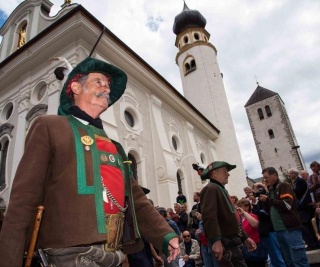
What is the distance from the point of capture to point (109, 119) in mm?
9734

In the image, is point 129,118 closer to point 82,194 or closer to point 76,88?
point 76,88

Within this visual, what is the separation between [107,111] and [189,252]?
561 cm

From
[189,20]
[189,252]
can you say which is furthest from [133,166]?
[189,20]

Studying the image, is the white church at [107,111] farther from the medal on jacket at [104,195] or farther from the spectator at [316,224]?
the medal on jacket at [104,195]

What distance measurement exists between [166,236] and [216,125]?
20.6 metres

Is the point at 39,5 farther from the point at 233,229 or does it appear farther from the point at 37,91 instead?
the point at 233,229

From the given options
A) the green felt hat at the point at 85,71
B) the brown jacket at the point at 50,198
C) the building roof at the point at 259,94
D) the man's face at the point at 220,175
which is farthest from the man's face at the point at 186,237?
the building roof at the point at 259,94

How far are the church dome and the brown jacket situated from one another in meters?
26.3

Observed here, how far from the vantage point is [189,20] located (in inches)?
1019

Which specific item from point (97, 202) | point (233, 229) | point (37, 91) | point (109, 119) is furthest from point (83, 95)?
point (37, 91)

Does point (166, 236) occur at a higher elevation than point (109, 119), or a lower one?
lower

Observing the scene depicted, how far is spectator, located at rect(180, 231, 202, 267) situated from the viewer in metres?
6.49

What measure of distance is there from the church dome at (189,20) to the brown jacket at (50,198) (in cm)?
2628

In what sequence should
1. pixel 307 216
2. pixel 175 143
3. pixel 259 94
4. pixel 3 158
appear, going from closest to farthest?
pixel 307 216, pixel 3 158, pixel 175 143, pixel 259 94
